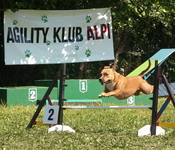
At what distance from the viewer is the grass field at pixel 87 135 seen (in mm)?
8102

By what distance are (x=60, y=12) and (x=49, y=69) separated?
9.48m

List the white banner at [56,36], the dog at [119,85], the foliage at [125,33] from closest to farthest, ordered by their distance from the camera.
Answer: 1. the dog at [119,85]
2. the white banner at [56,36]
3. the foliage at [125,33]

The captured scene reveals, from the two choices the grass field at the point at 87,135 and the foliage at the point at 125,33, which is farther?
the foliage at the point at 125,33

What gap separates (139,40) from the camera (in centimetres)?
2514

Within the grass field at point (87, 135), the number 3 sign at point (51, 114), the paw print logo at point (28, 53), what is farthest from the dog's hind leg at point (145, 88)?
the paw print logo at point (28, 53)

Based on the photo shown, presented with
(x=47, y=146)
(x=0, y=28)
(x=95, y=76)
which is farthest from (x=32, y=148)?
(x=95, y=76)

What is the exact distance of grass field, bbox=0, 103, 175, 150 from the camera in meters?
8.10

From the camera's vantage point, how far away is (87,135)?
29.6 ft

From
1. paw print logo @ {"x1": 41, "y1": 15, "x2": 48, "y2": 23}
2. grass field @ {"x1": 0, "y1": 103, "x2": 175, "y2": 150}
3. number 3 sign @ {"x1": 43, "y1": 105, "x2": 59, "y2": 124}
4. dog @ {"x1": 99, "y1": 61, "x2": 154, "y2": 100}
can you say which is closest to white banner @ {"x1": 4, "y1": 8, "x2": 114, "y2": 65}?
paw print logo @ {"x1": 41, "y1": 15, "x2": 48, "y2": 23}

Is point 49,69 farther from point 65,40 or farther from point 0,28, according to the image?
point 65,40

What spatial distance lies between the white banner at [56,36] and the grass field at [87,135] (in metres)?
1.17

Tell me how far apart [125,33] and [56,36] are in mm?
12066

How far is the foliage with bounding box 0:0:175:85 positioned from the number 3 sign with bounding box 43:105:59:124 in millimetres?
3579

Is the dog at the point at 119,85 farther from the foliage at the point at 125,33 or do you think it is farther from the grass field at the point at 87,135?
the foliage at the point at 125,33
